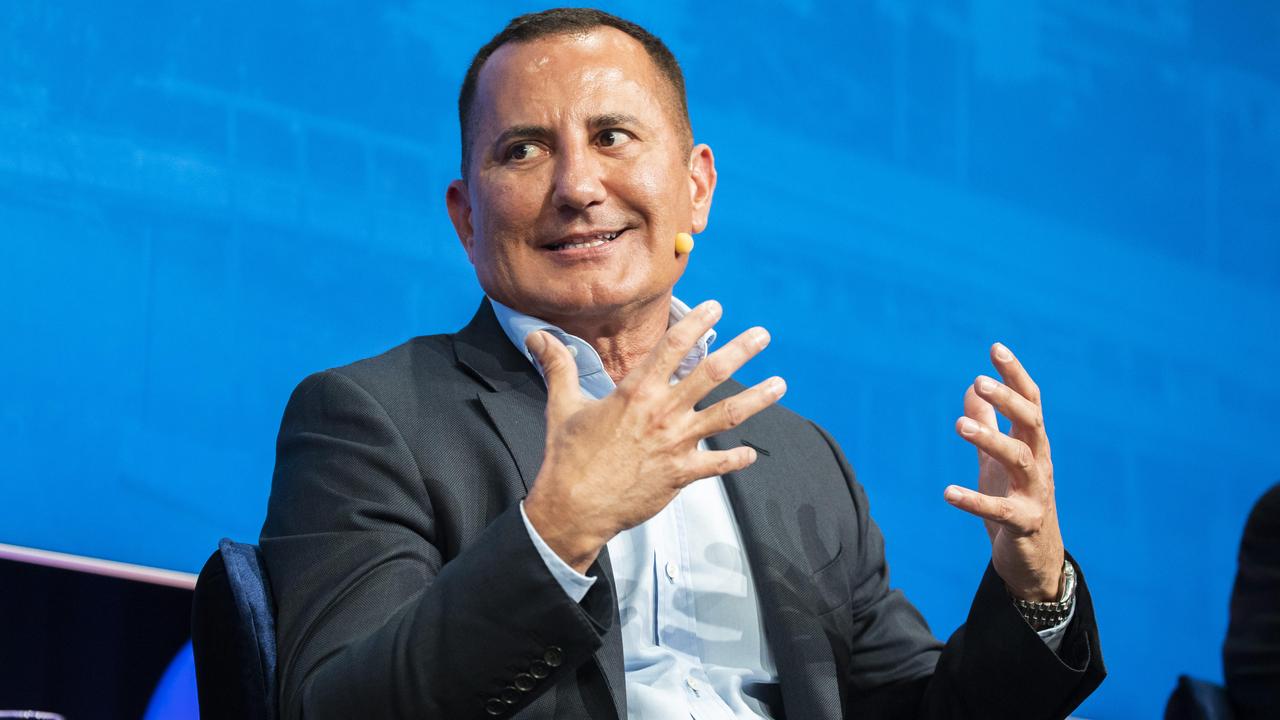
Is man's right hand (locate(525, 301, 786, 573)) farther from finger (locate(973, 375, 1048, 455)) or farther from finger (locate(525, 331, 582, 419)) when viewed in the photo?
finger (locate(973, 375, 1048, 455))

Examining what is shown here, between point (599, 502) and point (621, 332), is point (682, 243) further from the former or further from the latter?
point (599, 502)

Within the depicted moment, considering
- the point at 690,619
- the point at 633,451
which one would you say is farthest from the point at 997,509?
the point at 633,451

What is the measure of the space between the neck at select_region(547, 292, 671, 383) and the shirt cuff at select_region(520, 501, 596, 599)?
1.97 ft

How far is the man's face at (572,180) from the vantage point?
177 cm

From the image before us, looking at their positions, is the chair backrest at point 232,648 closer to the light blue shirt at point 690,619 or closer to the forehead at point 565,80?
the light blue shirt at point 690,619

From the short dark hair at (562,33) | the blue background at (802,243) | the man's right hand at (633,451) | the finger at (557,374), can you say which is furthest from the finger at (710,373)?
the blue background at (802,243)

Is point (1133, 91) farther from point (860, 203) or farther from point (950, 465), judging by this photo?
point (950, 465)

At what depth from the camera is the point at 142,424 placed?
216 centimetres

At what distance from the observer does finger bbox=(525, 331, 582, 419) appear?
4.27 ft

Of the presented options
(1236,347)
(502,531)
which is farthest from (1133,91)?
(502,531)

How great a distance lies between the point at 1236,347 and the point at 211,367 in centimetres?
246

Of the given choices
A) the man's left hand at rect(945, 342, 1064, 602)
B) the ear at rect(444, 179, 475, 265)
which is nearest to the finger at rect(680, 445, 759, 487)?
the man's left hand at rect(945, 342, 1064, 602)

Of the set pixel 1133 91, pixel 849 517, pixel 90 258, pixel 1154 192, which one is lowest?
pixel 849 517

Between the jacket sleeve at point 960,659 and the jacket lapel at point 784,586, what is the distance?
0.16 metres
